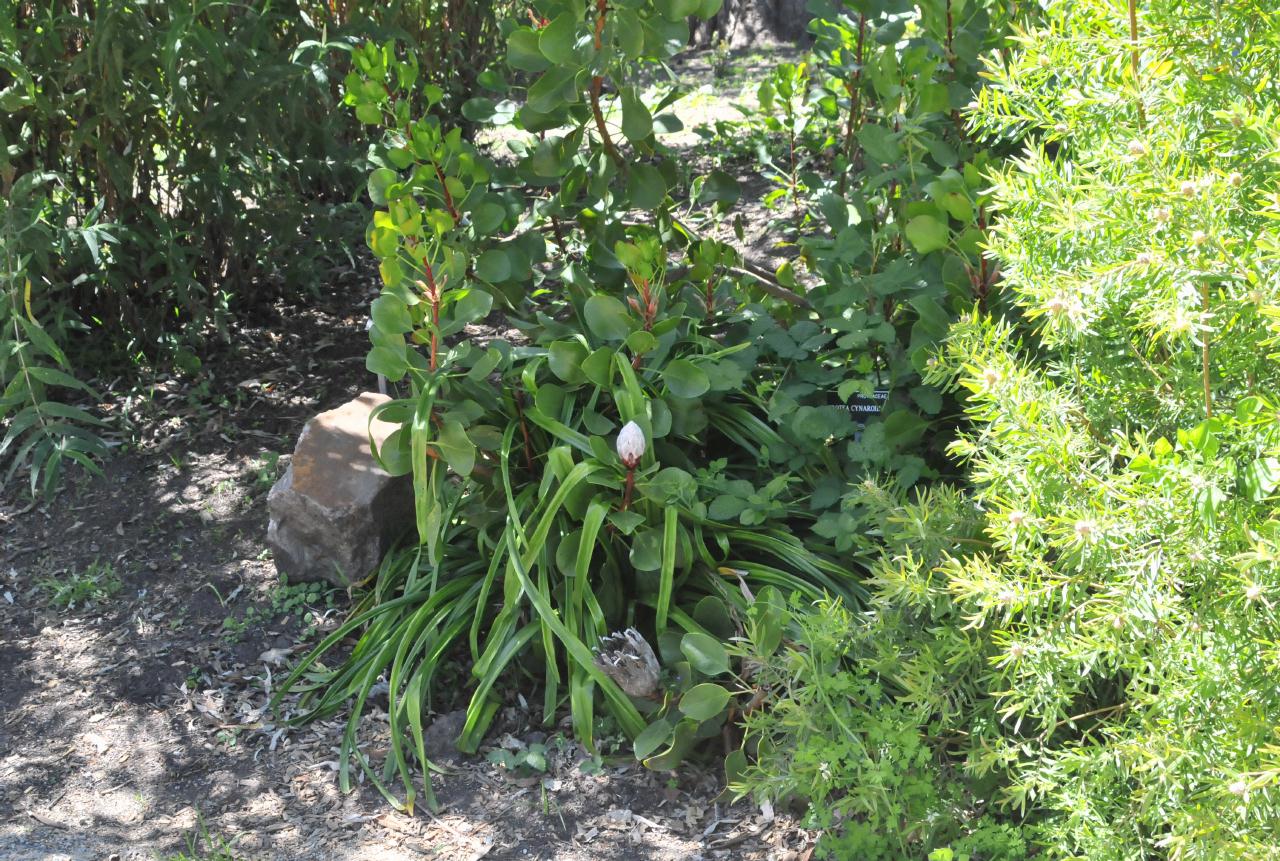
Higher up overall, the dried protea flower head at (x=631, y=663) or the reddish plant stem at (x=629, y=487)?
the reddish plant stem at (x=629, y=487)

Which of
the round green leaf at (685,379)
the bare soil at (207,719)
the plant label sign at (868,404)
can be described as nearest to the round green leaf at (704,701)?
the bare soil at (207,719)

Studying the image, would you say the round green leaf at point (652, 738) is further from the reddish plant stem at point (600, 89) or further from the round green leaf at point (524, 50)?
the round green leaf at point (524, 50)

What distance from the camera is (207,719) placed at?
A: 2836mm

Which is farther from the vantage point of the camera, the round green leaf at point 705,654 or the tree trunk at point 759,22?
the tree trunk at point 759,22

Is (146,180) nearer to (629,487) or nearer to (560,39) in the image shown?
(560,39)

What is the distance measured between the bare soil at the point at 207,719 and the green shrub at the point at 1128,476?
1.58 feet

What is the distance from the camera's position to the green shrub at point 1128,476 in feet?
5.37

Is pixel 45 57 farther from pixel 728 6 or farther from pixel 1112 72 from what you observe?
pixel 728 6

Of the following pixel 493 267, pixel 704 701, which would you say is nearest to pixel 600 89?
pixel 493 267

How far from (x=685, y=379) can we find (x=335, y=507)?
987 millimetres

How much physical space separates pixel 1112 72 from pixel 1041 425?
0.61 m

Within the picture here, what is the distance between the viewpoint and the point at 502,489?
2920 millimetres

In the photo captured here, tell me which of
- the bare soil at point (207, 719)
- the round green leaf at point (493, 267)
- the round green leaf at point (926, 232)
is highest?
the round green leaf at point (926, 232)

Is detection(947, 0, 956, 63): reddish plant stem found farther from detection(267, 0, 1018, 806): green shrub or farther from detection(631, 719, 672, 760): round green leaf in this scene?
detection(631, 719, 672, 760): round green leaf
